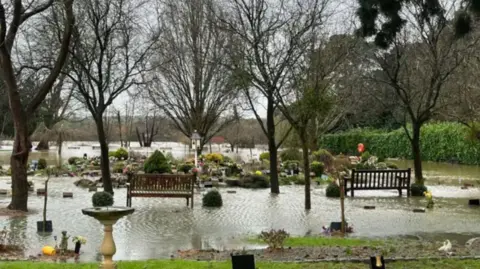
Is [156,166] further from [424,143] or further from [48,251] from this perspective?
[424,143]

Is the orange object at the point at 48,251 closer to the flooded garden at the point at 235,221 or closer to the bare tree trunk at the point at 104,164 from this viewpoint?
the flooded garden at the point at 235,221

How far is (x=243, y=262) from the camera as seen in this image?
7.12m

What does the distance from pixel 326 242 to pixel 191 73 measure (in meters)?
27.1

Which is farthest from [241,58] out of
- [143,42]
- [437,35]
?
[437,35]

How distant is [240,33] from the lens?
2086 centimetres

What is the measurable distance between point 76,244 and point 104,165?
1011cm

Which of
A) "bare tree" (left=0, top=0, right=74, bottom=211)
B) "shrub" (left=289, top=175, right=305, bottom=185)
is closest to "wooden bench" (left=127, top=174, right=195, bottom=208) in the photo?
"bare tree" (left=0, top=0, right=74, bottom=211)

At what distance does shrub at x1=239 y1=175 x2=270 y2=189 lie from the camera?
81.4 ft

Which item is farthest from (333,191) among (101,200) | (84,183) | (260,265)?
(260,265)

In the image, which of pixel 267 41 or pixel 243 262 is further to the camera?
pixel 267 41

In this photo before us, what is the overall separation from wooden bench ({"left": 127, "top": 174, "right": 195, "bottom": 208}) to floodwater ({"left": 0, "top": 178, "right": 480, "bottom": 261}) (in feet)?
1.34

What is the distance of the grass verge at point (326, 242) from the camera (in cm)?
1072

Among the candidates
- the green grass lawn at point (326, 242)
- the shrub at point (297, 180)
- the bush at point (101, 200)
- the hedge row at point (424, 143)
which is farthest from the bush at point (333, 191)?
the hedge row at point (424, 143)

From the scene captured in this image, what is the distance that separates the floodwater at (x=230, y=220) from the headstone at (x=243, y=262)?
10.6 ft
